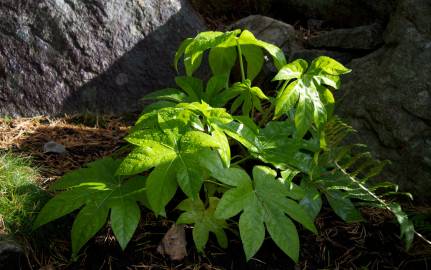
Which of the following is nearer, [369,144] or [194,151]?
[194,151]

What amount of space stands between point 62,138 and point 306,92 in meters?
1.77

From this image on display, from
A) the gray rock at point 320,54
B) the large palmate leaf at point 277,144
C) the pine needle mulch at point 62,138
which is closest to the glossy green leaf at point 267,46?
the large palmate leaf at point 277,144

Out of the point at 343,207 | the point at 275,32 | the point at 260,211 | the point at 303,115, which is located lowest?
the point at 343,207

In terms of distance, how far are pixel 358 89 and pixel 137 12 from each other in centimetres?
185

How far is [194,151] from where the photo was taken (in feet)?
7.01

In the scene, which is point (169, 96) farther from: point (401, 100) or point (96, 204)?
point (401, 100)

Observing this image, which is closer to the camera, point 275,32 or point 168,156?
point 168,156

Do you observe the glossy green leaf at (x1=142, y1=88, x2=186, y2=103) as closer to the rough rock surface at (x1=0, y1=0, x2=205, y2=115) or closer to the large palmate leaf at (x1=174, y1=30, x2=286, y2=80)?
the large palmate leaf at (x1=174, y1=30, x2=286, y2=80)

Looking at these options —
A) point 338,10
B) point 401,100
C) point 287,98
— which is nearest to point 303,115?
point 287,98

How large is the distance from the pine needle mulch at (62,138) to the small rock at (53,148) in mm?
20

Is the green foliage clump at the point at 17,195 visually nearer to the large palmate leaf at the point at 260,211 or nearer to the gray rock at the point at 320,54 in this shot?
the large palmate leaf at the point at 260,211

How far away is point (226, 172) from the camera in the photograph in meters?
2.18

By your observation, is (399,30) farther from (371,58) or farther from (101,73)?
(101,73)

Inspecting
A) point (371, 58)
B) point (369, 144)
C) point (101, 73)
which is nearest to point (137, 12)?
point (101, 73)
